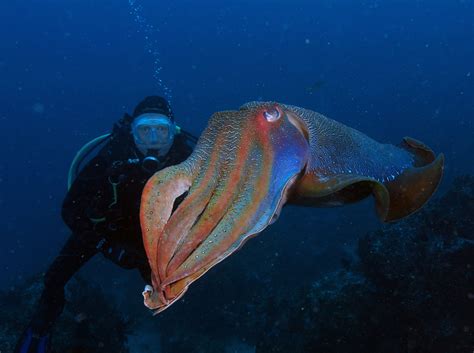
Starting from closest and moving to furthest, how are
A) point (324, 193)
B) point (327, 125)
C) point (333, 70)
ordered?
point (324, 193), point (327, 125), point (333, 70)

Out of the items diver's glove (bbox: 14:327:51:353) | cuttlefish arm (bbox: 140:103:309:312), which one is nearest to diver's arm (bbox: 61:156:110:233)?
diver's glove (bbox: 14:327:51:353)

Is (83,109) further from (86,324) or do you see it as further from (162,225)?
(162,225)

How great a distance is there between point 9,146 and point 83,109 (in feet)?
85.6

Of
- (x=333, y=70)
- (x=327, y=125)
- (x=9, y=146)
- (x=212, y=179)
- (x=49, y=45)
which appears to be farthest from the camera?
(x=49, y=45)

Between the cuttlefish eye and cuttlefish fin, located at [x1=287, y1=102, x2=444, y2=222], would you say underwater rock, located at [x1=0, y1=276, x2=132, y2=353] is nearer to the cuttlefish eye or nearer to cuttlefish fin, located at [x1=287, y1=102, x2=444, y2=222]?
cuttlefish fin, located at [x1=287, y1=102, x2=444, y2=222]

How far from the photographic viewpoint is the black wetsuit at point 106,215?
493 cm

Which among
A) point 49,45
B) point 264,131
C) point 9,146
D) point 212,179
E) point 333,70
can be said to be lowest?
point 9,146

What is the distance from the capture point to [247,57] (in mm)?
112625

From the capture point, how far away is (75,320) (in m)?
7.98

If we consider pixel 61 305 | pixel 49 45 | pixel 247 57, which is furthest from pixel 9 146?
pixel 61 305

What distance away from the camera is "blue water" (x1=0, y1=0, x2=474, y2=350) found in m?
73.2

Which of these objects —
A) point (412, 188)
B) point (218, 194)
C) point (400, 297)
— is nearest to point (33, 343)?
point (218, 194)

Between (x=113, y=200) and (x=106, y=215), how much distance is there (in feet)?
0.74

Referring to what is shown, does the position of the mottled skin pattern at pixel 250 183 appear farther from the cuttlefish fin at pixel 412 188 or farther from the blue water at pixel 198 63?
the blue water at pixel 198 63
